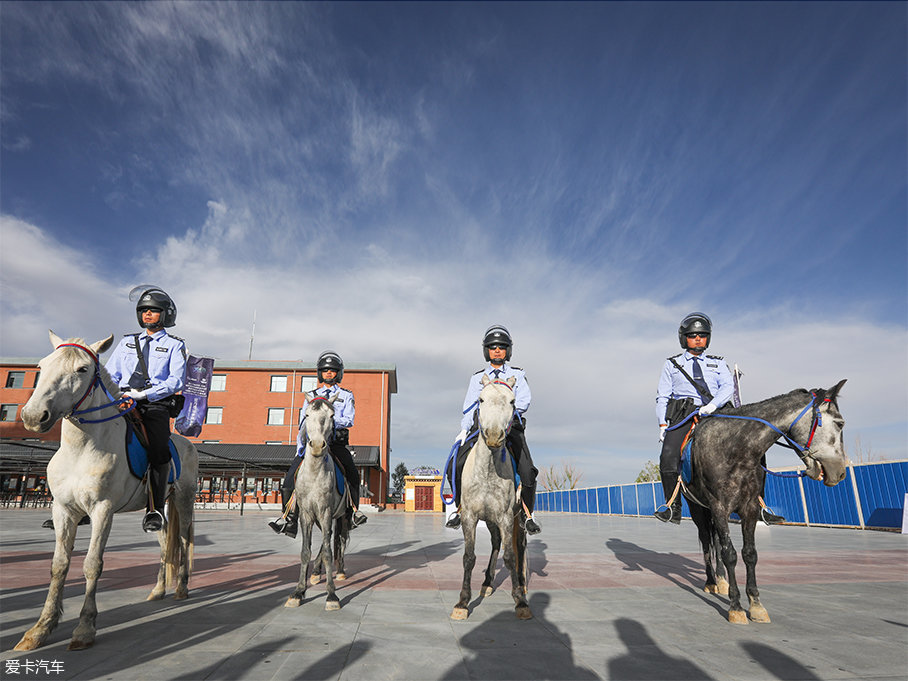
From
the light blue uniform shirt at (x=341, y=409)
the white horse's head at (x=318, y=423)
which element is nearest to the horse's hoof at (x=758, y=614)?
the white horse's head at (x=318, y=423)

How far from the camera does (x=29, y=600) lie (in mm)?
5684

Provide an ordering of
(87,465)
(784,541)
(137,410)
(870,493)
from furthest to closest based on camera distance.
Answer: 1. (870,493)
2. (784,541)
3. (137,410)
4. (87,465)

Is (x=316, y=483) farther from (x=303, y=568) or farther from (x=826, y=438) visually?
(x=826, y=438)

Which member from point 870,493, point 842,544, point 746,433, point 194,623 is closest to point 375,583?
point 194,623

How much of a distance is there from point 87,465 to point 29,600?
9.00 feet

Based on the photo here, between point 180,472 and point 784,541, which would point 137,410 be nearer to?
point 180,472

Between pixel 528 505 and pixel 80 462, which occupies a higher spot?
pixel 80 462

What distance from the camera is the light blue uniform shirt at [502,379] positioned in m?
6.45

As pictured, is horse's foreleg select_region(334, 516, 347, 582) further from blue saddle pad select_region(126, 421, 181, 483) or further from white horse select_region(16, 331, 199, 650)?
white horse select_region(16, 331, 199, 650)

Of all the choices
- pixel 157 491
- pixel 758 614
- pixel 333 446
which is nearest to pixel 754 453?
pixel 758 614

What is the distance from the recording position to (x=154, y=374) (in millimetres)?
5629

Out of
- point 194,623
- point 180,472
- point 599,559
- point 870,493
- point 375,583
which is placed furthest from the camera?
point 870,493

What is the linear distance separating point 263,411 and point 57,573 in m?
41.4

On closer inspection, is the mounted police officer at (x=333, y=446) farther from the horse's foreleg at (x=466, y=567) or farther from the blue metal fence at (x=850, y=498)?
the blue metal fence at (x=850, y=498)
